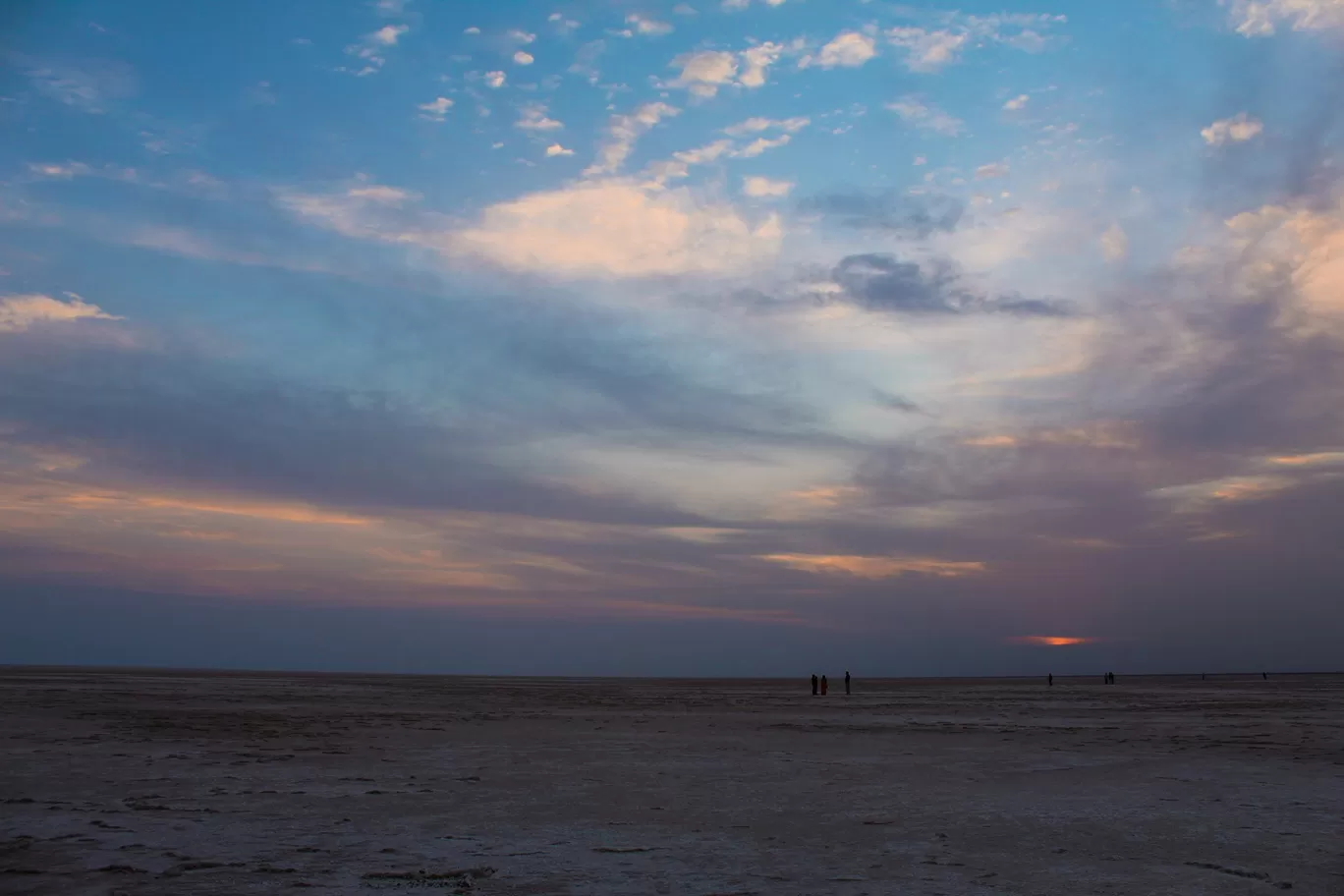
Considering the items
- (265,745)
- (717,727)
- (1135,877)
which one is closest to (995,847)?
(1135,877)

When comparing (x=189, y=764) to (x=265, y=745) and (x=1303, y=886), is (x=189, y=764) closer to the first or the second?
(x=265, y=745)

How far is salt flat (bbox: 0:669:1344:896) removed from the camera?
32.8 ft

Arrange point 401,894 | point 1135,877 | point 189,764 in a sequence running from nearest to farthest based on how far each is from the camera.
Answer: point 401,894 < point 1135,877 < point 189,764

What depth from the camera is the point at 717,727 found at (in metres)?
31.2

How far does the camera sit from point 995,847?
38.1 feet

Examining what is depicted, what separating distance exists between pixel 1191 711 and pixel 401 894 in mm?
40681

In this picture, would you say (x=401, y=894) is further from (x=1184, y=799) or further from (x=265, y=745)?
(x=265, y=745)

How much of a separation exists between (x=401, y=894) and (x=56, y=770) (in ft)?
37.6

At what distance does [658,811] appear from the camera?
1427 centimetres

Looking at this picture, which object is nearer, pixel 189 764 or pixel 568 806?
pixel 568 806

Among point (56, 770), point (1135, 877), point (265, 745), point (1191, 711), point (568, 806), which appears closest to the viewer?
point (1135, 877)

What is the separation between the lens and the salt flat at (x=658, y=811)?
10000 mm

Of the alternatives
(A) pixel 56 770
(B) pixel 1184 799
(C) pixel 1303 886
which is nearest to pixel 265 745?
(A) pixel 56 770

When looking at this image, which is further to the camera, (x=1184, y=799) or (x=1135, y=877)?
(x=1184, y=799)
